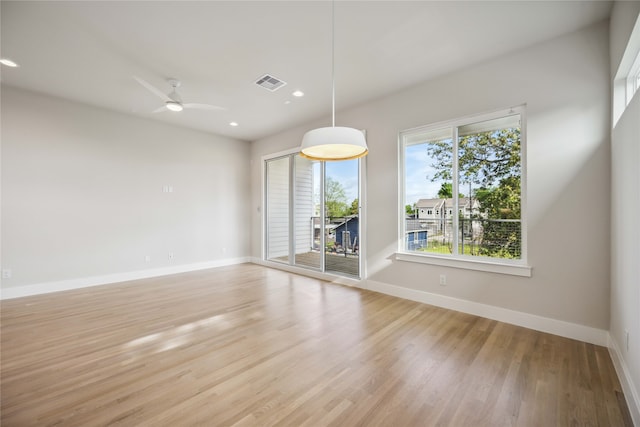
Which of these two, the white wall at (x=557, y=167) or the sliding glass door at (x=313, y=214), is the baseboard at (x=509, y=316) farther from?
the sliding glass door at (x=313, y=214)

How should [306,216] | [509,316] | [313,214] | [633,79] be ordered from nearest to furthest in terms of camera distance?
[633,79] < [509,316] < [313,214] < [306,216]

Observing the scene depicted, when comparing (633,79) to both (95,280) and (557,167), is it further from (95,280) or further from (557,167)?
(95,280)

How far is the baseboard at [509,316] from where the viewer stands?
8.48 ft

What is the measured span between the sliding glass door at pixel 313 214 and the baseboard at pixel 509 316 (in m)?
1.10

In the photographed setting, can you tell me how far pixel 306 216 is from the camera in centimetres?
584

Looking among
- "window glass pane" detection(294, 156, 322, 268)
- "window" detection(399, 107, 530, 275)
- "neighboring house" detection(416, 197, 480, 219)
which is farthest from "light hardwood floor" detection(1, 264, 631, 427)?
"window glass pane" detection(294, 156, 322, 268)

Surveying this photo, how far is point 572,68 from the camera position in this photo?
2.69 m

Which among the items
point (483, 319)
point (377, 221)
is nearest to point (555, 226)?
point (483, 319)

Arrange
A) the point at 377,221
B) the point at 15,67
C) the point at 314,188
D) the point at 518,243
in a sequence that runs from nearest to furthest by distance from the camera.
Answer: the point at 518,243, the point at 15,67, the point at 377,221, the point at 314,188

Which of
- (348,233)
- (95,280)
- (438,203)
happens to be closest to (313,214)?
(348,233)

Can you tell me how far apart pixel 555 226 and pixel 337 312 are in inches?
101

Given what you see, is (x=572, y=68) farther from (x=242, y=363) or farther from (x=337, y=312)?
(x=242, y=363)

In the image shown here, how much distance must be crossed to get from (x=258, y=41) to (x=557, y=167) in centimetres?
338

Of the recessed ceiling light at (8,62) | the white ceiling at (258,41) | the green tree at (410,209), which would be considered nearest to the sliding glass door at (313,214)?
the green tree at (410,209)
